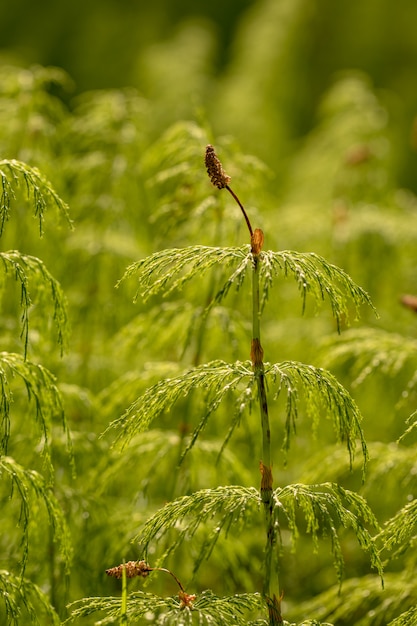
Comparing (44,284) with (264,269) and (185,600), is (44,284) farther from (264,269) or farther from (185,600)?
(185,600)

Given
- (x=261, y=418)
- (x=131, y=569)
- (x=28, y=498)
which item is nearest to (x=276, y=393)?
(x=261, y=418)

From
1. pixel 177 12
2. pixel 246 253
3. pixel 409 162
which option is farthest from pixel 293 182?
pixel 177 12

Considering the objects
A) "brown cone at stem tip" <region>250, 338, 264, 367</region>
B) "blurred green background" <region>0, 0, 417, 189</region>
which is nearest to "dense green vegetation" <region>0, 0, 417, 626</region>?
"brown cone at stem tip" <region>250, 338, 264, 367</region>

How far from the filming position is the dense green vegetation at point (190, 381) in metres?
0.89

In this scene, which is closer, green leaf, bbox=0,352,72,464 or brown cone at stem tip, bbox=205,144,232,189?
brown cone at stem tip, bbox=205,144,232,189

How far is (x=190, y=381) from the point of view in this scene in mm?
896

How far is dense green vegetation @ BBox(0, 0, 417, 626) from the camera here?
0.89 m

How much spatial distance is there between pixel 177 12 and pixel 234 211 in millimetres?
5190

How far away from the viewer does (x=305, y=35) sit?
513 cm

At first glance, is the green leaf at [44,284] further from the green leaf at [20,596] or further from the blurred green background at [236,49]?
the blurred green background at [236,49]

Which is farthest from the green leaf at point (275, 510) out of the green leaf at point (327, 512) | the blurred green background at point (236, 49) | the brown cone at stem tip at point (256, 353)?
the blurred green background at point (236, 49)

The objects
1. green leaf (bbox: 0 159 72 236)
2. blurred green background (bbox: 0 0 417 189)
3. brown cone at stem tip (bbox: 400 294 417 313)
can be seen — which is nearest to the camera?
green leaf (bbox: 0 159 72 236)

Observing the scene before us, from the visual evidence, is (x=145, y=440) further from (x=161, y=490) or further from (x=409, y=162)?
(x=409, y=162)

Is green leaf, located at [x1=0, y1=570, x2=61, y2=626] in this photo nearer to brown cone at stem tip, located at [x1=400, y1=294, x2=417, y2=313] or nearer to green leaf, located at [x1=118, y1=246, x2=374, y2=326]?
green leaf, located at [x1=118, y1=246, x2=374, y2=326]
